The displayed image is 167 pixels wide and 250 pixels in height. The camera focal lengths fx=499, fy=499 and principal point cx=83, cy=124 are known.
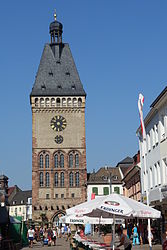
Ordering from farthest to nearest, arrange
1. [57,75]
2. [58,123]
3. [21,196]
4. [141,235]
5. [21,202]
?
[21,196]
[21,202]
[57,75]
[58,123]
[141,235]

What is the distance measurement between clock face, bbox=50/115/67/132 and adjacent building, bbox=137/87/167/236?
45.9 meters

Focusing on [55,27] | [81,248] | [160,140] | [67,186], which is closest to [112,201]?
[81,248]

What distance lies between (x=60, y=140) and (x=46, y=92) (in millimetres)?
8759

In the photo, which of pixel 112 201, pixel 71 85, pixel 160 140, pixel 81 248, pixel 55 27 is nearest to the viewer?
pixel 112 201

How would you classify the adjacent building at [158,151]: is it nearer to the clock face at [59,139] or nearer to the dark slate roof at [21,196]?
the clock face at [59,139]

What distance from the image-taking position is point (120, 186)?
288 feet

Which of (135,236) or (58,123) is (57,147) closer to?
(58,123)

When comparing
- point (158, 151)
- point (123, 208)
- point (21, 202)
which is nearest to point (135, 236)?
point (158, 151)

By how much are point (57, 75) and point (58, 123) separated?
376 inches

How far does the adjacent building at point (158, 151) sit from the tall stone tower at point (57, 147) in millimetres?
44929

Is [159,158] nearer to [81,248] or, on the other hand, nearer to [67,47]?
[81,248]

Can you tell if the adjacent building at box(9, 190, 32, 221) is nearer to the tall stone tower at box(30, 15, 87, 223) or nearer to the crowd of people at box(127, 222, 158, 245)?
the tall stone tower at box(30, 15, 87, 223)

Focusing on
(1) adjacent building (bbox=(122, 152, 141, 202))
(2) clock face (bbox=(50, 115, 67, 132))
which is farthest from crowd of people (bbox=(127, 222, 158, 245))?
(2) clock face (bbox=(50, 115, 67, 132))

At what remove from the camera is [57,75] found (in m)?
85.9
